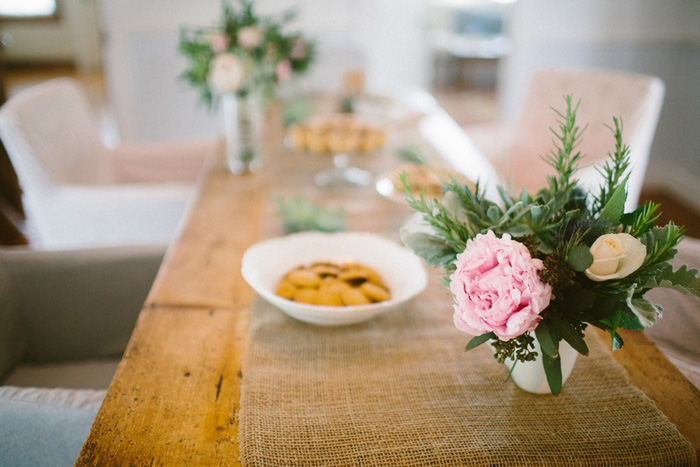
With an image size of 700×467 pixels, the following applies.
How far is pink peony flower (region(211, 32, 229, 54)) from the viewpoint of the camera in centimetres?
147

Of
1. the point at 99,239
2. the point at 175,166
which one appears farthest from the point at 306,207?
the point at 175,166

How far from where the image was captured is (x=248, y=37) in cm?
148

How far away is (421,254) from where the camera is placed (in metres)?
0.68

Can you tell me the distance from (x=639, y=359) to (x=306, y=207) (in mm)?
741

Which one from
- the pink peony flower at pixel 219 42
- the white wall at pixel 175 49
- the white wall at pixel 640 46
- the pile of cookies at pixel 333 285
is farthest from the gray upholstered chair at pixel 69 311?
the white wall at pixel 640 46

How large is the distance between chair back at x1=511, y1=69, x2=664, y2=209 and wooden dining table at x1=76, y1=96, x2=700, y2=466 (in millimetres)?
760

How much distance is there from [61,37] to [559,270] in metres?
9.73

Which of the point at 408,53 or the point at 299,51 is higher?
the point at 299,51

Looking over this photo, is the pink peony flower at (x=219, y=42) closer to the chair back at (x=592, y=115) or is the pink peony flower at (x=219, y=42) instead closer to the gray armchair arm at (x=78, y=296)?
the gray armchair arm at (x=78, y=296)

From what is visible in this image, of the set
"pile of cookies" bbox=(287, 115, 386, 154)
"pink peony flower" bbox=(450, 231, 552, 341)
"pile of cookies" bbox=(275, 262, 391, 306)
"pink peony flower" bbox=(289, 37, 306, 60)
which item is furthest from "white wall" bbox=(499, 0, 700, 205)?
"pink peony flower" bbox=(450, 231, 552, 341)

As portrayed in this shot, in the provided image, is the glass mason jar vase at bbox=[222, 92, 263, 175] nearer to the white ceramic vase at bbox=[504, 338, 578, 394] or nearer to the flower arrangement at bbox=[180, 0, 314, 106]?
the flower arrangement at bbox=[180, 0, 314, 106]

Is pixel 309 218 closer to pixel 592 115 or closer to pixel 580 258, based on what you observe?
pixel 580 258

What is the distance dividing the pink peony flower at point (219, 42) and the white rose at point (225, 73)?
0.02 m

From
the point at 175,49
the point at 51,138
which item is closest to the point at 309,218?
the point at 51,138
